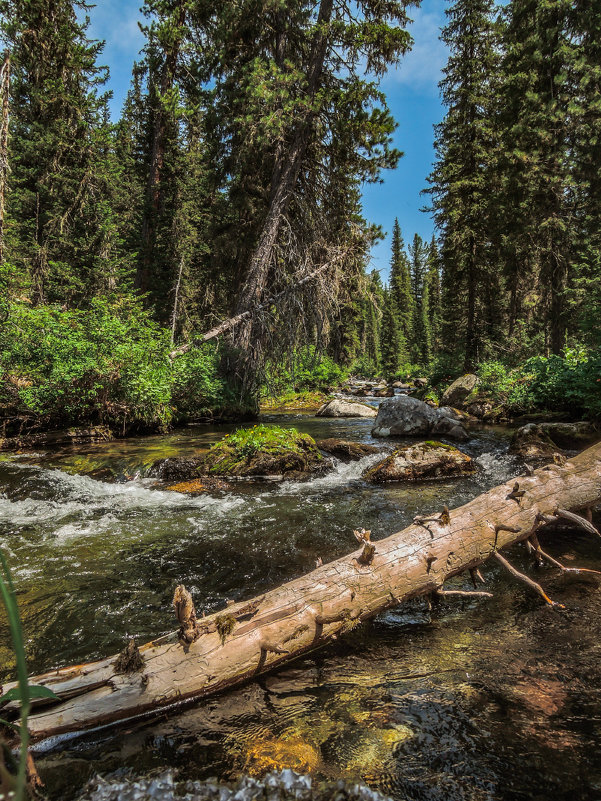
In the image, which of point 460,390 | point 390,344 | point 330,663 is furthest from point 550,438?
point 390,344

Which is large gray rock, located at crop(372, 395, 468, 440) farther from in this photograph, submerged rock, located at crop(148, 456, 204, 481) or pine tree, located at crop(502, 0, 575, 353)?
pine tree, located at crop(502, 0, 575, 353)

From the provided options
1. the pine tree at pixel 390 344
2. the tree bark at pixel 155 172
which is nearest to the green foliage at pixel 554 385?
the tree bark at pixel 155 172

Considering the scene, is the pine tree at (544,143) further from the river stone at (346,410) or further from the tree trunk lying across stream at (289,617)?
the tree trunk lying across stream at (289,617)

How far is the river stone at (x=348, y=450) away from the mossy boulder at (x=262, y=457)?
0.93 metres

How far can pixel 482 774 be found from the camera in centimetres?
204

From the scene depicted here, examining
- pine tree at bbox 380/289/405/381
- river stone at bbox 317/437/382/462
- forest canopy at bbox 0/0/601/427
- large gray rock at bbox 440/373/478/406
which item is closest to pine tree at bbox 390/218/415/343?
pine tree at bbox 380/289/405/381

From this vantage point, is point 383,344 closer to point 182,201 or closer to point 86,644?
point 182,201

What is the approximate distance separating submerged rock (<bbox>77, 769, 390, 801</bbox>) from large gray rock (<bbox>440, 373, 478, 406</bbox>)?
715 inches

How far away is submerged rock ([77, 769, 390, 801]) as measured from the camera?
6.13ft

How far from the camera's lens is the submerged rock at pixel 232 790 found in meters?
1.87

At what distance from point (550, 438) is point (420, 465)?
3729 millimetres

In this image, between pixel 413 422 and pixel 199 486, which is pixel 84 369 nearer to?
pixel 199 486

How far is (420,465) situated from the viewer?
816 cm

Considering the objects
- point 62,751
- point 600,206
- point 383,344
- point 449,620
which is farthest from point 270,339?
point 383,344
